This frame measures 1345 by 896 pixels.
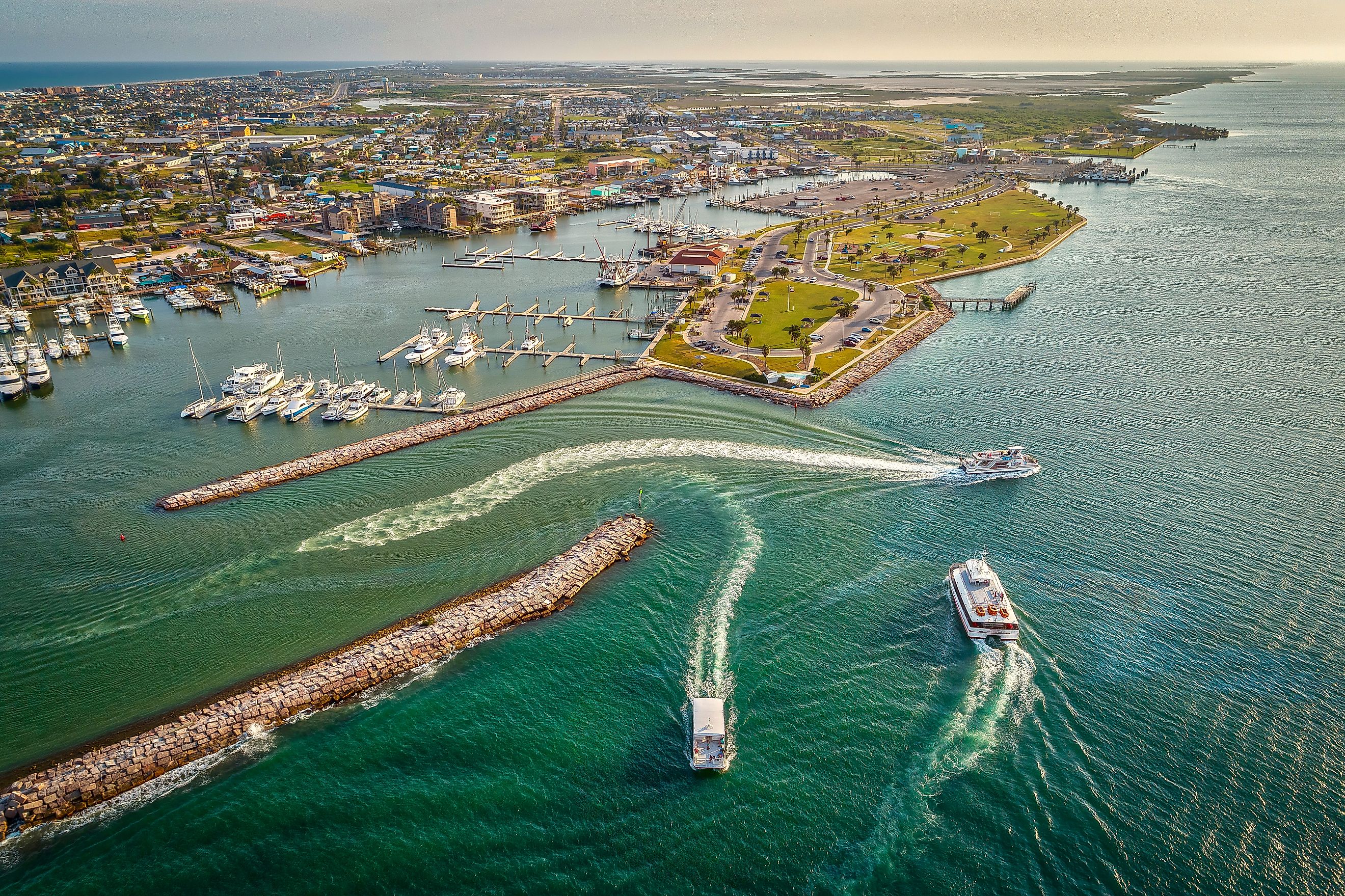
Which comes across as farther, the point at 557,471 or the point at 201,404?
the point at 201,404

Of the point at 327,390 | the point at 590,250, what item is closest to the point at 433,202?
the point at 590,250

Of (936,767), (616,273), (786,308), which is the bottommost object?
(936,767)

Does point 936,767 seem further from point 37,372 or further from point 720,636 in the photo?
point 37,372

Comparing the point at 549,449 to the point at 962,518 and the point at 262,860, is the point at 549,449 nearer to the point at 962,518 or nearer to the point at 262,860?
the point at 962,518

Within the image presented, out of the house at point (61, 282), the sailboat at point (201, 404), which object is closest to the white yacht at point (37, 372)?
the sailboat at point (201, 404)

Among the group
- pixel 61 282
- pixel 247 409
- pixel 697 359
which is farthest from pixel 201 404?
pixel 61 282

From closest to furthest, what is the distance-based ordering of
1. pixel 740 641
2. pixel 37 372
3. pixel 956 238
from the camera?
1. pixel 740 641
2. pixel 37 372
3. pixel 956 238

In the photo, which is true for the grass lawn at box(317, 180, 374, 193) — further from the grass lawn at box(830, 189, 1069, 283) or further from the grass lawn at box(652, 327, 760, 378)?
the grass lawn at box(652, 327, 760, 378)
